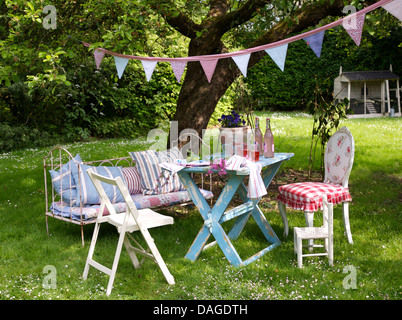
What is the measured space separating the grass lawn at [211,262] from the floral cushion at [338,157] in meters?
0.63

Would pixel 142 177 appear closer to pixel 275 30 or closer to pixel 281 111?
pixel 275 30

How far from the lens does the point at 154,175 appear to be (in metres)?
5.15

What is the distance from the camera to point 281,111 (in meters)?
15.7

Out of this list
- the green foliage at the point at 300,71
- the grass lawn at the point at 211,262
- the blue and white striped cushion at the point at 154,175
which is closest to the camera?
the grass lawn at the point at 211,262

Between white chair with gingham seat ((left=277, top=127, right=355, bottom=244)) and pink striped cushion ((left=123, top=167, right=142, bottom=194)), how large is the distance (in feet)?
5.83

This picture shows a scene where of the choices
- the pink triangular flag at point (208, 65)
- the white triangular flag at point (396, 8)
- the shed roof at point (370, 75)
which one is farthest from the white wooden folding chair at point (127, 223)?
the shed roof at point (370, 75)

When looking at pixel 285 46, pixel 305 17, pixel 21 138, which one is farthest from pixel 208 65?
pixel 21 138

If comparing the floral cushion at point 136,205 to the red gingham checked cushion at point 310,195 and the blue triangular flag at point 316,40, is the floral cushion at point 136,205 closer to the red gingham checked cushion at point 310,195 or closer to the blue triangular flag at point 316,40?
the red gingham checked cushion at point 310,195

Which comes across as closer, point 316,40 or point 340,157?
point 316,40

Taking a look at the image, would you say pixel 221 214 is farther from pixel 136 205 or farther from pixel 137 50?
pixel 137 50

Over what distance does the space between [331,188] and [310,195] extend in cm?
30

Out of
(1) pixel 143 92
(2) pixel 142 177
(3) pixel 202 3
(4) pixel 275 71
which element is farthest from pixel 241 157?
(4) pixel 275 71

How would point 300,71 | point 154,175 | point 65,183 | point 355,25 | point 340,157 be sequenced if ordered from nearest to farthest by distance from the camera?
point 355,25 → point 340,157 → point 65,183 → point 154,175 → point 300,71

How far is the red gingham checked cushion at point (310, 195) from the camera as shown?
3967 millimetres
